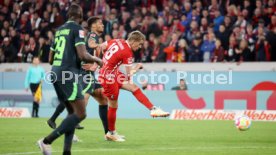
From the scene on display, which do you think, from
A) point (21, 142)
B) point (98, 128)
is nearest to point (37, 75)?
point (98, 128)

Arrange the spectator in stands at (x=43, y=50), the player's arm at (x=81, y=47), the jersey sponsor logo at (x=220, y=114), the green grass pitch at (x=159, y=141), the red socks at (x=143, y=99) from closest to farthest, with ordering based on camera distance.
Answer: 1. the player's arm at (x=81, y=47)
2. the green grass pitch at (x=159, y=141)
3. the red socks at (x=143, y=99)
4. the jersey sponsor logo at (x=220, y=114)
5. the spectator in stands at (x=43, y=50)

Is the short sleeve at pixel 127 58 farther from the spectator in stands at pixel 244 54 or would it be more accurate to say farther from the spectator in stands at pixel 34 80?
the spectator in stands at pixel 34 80

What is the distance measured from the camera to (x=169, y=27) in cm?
2583

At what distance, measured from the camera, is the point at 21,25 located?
96.2 ft

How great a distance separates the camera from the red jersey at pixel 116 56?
13.8 meters

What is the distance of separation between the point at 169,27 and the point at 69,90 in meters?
16.3

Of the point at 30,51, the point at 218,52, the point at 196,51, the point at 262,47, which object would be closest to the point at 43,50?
the point at 30,51

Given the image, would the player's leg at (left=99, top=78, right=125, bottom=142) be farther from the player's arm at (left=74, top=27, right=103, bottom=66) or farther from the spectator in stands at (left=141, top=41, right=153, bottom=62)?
the spectator in stands at (left=141, top=41, right=153, bottom=62)

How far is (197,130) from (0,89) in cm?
1129

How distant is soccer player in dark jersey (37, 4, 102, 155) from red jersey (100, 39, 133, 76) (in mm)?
3826

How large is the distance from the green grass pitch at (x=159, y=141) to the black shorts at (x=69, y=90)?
1.63m

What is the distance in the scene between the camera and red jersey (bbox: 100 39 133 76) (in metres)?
13.8

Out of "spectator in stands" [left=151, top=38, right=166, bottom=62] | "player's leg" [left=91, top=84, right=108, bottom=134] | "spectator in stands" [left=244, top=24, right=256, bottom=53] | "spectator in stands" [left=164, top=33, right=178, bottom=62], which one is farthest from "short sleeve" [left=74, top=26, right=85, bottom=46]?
"spectator in stands" [left=151, top=38, right=166, bottom=62]

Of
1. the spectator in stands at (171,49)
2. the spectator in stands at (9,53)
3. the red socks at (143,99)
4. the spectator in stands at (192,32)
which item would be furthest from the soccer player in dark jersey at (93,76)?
the spectator in stands at (9,53)
